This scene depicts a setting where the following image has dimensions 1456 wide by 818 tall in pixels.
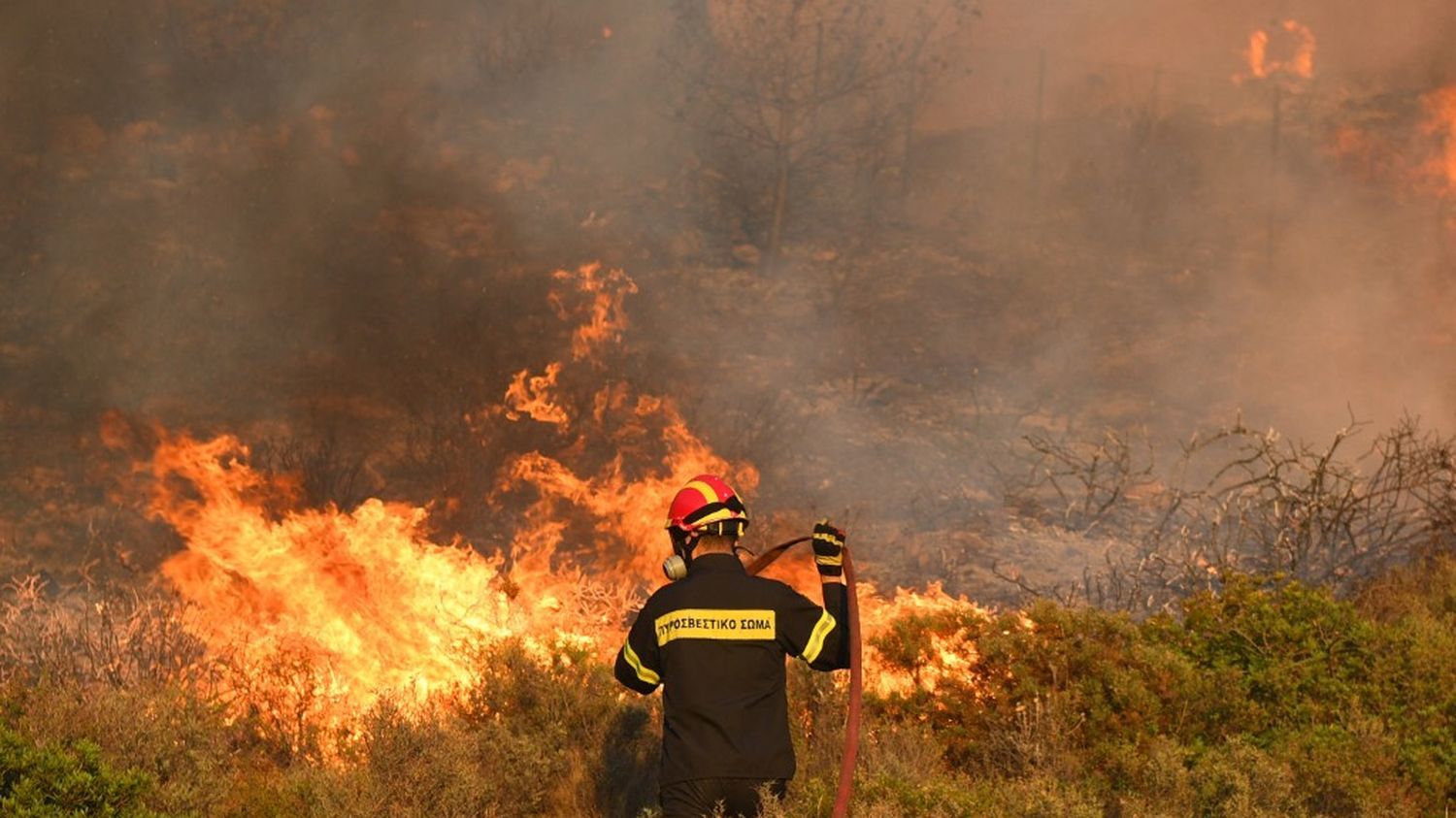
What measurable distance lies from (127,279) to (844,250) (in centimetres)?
827

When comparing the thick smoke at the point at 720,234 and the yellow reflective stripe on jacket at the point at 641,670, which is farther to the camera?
the thick smoke at the point at 720,234

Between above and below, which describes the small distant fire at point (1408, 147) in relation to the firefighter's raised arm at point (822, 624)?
above

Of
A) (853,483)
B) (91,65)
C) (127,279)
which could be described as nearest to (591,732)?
(853,483)

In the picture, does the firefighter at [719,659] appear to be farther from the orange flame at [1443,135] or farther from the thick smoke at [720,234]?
the orange flame at [1443,135]

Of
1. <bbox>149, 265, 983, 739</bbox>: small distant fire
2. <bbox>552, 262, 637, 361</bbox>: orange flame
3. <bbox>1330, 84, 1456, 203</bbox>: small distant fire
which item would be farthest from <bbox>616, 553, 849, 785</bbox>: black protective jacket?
<bbox>1330, 84, 1456, 203</bbox>: small distant fire

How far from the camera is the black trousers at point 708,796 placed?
588 centimetres

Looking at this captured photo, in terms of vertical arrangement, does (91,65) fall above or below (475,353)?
above

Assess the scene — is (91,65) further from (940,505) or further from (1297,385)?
(1297,385)

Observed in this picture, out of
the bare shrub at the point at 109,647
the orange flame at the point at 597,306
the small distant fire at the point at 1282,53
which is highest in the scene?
the small distant fire at the point at 1282,53

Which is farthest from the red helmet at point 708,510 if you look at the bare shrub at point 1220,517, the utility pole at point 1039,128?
the utility pole at point 1039,128

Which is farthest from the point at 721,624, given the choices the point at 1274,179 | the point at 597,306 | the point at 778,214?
the point at 1274,179

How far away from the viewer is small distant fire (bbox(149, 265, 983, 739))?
9883 mm

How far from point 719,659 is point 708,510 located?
57 cm

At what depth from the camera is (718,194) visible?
19.8 metres
